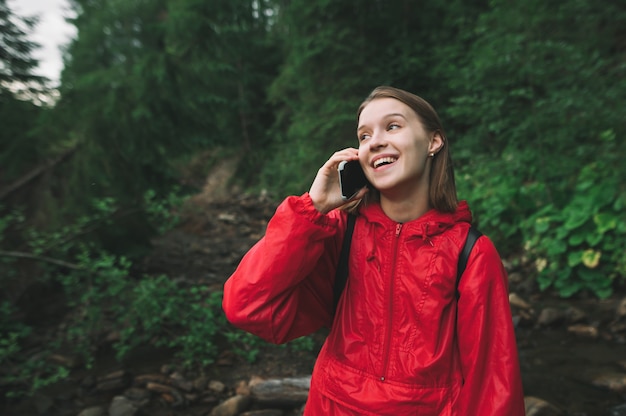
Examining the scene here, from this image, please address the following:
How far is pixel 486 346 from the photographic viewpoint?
1.45 metres

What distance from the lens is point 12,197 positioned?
511 centimetres

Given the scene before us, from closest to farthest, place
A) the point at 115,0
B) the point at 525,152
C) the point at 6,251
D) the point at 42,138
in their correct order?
the point at 6,251 < the point at 42,138 < the point at 525,152 < the point at 115,0

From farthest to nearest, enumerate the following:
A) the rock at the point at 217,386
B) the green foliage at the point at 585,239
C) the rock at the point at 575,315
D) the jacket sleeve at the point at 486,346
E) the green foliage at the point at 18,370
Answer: the green foliage at the point at 585,239
the rock at the point at 575,315
the rock at the point at 217,386
the green foliage at the point at 18,370
the jacket sleeve at the point at 486,346

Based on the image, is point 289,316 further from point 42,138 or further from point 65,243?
point 42,138

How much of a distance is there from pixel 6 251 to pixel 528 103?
6997mm

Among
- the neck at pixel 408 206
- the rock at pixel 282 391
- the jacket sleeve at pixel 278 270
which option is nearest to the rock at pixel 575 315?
the rock at pixel 282 391

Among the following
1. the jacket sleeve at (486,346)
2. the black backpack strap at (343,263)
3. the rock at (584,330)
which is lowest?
the rock at (584,330)

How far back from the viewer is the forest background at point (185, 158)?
181 inches

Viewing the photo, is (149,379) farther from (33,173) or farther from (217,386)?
(33,173)

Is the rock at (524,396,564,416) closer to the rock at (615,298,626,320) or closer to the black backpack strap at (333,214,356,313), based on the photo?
the rock at (615,298,626,320)

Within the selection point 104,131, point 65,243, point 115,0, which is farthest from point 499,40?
point 115,0

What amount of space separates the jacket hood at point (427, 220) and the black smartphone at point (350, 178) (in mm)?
124

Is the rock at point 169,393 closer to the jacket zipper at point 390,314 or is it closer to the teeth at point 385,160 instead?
the jacket zipper at point 390,314

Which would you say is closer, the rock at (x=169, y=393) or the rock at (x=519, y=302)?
the rock at (x=169, y=393)
